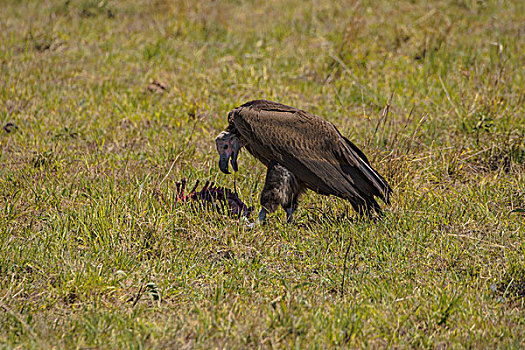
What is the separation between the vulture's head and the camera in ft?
14.9

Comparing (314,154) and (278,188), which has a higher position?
(314,154)

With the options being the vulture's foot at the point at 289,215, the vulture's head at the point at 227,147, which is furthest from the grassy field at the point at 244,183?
the vulture's head at the point at 227,147

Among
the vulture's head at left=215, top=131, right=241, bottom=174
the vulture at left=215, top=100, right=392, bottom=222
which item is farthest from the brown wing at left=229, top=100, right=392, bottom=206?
the vulture's head at left=215, top=131, right=241, bottom=174

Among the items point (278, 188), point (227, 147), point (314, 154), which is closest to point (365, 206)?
point (314, 154)

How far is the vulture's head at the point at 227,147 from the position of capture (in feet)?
14.9

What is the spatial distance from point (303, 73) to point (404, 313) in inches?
178

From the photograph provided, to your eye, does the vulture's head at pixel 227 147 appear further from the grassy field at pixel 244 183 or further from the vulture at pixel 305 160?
the grassy field at pixel 244 183

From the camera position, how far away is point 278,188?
14.2 ft

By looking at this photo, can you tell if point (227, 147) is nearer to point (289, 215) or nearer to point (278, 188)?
point (278, 188)

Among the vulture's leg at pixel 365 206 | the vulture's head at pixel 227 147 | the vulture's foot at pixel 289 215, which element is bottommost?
the vulture's foot at pixel 289 215

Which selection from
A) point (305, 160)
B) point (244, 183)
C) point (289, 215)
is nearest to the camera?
point (305, 160)

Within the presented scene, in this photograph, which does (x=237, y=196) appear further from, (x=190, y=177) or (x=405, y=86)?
(x=405, y=86)

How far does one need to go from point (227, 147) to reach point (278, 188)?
58 cm

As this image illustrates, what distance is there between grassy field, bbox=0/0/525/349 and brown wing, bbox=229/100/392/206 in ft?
0.90
